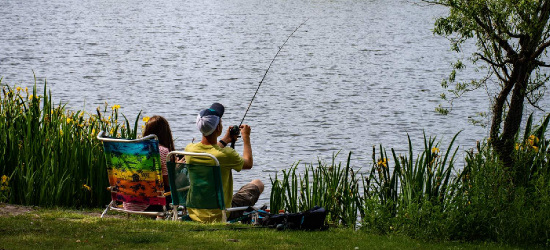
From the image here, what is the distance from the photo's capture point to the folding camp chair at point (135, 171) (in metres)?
7.03

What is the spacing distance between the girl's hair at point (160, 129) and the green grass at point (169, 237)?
1013mm

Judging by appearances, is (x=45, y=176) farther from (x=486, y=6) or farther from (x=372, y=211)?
(x=486, y=6)

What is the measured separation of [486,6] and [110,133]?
14.3 feet

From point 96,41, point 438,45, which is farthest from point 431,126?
point 96,41

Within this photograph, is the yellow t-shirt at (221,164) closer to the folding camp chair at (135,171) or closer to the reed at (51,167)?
the folding camp chair at (135,171)

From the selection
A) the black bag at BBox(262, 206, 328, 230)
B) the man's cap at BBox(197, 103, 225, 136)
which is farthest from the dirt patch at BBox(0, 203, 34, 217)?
the black bag at BBox(262, 206, 328, 230)

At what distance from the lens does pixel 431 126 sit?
18.0 meters

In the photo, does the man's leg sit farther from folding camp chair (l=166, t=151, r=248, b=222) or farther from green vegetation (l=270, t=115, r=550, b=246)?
green vegetation (l=270, t=115, r=550, b=246)

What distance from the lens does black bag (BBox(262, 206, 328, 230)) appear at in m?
6.62

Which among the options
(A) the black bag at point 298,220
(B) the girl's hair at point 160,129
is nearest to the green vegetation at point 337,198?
(A) the black bag at point 298,220

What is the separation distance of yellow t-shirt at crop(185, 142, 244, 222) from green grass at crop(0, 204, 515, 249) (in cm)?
29

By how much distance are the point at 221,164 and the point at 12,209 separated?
A: 220cm

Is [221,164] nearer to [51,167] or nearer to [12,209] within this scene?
[12,209]

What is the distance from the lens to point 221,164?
22.6ft
